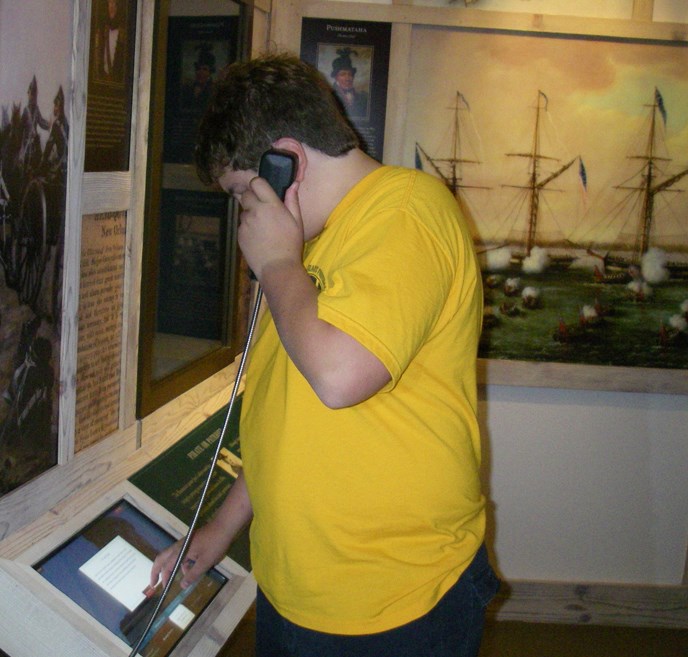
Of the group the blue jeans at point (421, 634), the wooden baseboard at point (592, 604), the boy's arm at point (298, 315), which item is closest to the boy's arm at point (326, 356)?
the boy's arm at point (298, 315)

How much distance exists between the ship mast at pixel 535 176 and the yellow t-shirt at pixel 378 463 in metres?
1.66

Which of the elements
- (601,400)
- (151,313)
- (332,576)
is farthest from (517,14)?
(332,576)

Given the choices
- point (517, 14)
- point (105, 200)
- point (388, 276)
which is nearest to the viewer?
point (388, 276)

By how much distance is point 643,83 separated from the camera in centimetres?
261

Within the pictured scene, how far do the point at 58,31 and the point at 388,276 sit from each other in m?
0.68

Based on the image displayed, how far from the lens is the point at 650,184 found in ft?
8.74

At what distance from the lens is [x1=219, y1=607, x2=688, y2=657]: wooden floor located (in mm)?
2711

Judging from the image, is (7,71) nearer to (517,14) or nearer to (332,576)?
(332,576)

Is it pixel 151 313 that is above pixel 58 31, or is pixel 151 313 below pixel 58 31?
below

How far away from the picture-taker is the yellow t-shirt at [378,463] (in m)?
1.01

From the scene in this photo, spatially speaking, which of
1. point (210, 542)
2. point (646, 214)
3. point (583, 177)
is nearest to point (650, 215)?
point (646, 214)

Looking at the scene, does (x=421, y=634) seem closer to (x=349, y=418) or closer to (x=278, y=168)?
(x=349, y=418)

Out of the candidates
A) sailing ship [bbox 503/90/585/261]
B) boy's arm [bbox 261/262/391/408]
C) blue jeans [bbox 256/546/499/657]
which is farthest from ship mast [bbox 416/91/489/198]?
boy's arm [bbox 261/262/391/408]

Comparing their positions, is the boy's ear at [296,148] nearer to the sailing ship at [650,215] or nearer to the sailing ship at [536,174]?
the sailing ship at [536,174]
